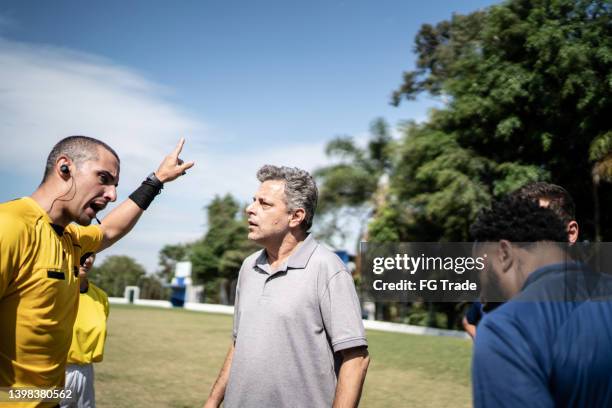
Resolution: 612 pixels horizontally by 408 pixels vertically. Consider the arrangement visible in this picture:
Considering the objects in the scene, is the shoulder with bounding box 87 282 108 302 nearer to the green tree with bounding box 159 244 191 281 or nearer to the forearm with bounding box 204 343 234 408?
the forearm with bounding box 204 343 234 408

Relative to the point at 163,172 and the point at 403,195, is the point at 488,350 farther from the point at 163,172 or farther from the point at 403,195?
the point at 403,195

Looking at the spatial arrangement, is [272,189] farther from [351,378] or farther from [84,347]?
[84,347]

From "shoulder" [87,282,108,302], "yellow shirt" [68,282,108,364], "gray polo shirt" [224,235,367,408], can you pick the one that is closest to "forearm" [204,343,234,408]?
"gray polo shirt" [224,235,367,408]

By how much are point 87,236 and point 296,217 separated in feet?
4.21

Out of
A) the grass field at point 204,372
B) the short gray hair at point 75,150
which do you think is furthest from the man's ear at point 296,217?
the grass field at point 204,372

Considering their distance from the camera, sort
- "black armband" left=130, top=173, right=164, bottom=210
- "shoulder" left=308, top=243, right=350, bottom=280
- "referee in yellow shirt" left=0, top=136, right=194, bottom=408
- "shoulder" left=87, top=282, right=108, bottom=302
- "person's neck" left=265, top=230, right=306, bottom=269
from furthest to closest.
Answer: "shoulder" left=87, top=282, right=108, bottom=302 < "person's neck" left=265, top=230, right=306, bottom=269 < "black armband" left=130, top=173, right=164, bottom=210 < "shoulder" left=308, top=243, right=350, bottom=280 < "referee in yellow shirt" left=0, top=136, right=194, bottom=408

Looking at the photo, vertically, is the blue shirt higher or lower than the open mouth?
lower

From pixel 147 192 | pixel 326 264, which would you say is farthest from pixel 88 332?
pixel 326 264

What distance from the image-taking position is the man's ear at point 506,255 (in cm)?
182

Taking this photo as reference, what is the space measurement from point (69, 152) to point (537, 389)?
7.91 ft

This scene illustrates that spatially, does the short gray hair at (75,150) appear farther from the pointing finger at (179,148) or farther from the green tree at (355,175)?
the green tree at (355,175)

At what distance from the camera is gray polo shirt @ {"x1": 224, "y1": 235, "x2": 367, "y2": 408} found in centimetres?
319

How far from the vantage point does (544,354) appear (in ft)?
5.36

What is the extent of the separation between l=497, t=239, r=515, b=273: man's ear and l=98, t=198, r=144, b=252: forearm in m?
2.35
